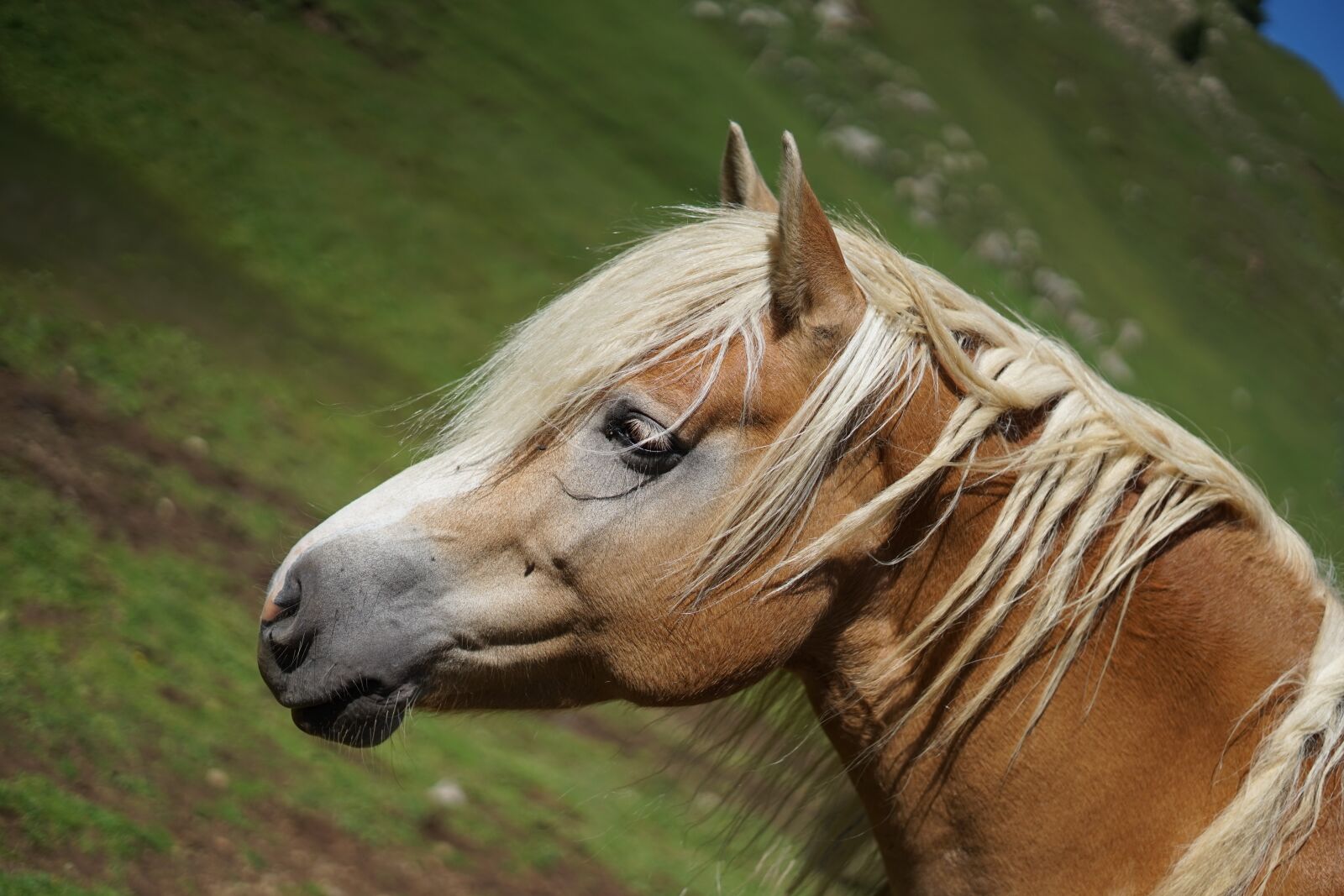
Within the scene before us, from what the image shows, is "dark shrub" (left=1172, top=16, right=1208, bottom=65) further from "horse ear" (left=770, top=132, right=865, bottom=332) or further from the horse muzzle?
the horse muzzle

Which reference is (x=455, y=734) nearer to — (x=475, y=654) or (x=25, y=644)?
(x=25, y=644)

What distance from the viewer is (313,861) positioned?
388cm

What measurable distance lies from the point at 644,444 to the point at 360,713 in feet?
Result: 2.38

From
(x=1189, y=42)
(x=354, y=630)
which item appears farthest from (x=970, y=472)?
(x=1189, y=42)

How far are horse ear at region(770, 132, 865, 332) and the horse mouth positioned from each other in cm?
101

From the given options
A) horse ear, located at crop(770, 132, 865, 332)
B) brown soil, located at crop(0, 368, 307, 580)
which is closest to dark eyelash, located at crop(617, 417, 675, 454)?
Result: horse ear, located at crop(770, 132, 865, 332)

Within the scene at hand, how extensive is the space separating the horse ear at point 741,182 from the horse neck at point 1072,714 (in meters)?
0.71

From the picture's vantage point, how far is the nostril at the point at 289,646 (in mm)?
1817

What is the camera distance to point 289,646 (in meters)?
1.83

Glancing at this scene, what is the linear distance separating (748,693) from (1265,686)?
1028mm

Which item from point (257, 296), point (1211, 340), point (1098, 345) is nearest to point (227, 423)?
point (257, 296)

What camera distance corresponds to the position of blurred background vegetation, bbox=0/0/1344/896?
4074 mm

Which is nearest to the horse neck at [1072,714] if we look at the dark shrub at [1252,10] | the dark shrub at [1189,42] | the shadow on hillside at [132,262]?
the shadow on hillside at [132,262]

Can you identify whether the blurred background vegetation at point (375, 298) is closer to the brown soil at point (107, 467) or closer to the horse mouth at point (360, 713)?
the brown soil at point (107, 467)
